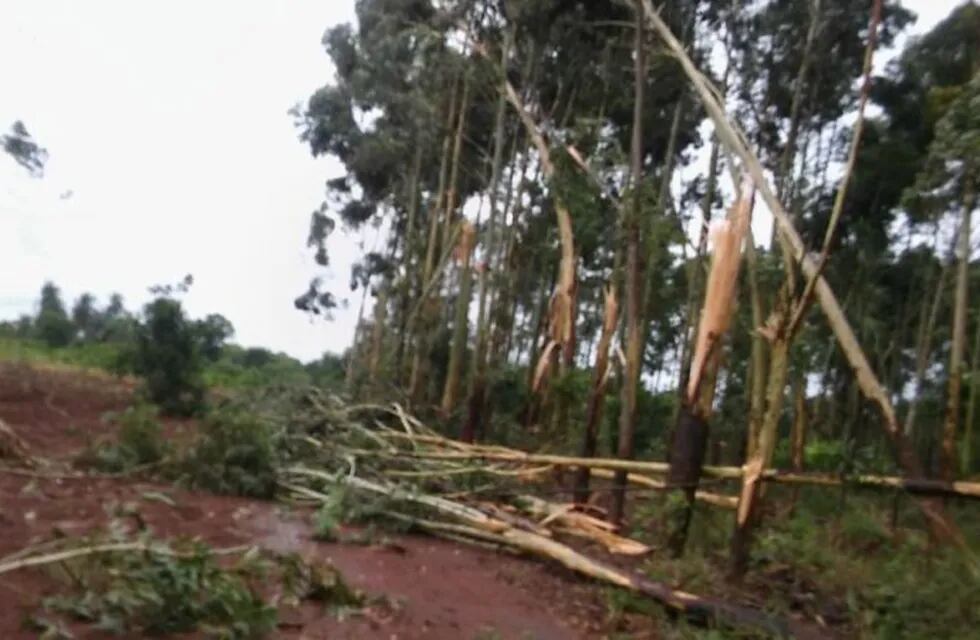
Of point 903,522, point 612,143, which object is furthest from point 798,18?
point 903,522

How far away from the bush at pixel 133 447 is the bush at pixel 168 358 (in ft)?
19.4

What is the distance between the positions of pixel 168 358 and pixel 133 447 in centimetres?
639

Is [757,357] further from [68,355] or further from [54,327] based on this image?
[54,327]

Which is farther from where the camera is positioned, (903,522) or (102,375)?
(102,375)

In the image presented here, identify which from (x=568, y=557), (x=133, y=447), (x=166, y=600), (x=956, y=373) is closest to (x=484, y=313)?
(x=956, y=373)

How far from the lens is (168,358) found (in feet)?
51.2

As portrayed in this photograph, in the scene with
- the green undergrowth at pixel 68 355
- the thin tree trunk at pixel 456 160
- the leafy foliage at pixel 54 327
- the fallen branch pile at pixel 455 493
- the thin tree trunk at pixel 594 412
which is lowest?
the fallen branch pile at pixel 455 493

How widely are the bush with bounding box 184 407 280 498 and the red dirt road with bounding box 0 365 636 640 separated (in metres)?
0.26

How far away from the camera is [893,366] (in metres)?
22.7

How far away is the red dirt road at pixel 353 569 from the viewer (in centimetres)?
551

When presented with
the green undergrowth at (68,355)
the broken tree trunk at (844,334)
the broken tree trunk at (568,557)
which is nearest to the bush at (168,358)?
the green undergrowth at (68,355)

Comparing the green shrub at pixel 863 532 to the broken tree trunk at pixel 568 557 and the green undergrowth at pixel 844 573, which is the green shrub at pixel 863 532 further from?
the broken tree trunk at pixel 568 557

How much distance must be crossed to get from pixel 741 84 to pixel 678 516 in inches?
400

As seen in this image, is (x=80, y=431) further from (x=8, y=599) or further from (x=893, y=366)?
(x=893, y=366)
